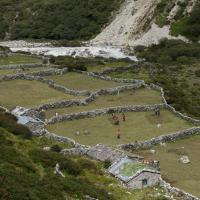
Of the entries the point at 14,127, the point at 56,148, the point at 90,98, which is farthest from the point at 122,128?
the point at 90,98

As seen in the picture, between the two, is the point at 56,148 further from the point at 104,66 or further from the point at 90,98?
the point at 104,66

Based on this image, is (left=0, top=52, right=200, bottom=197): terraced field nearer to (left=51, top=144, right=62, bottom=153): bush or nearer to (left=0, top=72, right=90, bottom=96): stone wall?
(left=0, top=72, right=90, bottom=96): stone wall

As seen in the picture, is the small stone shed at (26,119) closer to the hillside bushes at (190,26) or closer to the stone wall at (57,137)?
the stone wall at (57,137)

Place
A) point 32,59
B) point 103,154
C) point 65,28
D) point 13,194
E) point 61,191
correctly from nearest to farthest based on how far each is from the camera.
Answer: point 13,194, point 61,191, point 103,154, point 32,59, point 65,28

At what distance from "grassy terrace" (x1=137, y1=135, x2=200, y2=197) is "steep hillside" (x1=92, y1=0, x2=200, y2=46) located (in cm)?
7702

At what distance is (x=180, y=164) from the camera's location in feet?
146

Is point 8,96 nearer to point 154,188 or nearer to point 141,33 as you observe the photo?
point 154,188

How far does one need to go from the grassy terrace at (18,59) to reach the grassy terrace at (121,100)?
2217 cm

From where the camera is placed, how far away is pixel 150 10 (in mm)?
139250

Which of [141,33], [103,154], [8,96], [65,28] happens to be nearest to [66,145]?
[103,154]

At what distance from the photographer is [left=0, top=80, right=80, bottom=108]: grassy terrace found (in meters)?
61.5

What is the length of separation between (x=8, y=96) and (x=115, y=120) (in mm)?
13250

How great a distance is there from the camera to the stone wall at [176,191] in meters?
37.0

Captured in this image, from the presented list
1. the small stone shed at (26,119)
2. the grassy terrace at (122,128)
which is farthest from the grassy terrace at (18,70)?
the grassy terrace at (122,128)
